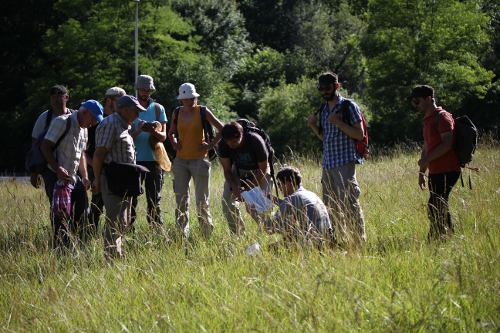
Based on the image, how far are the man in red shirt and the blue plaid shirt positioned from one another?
0.61 m

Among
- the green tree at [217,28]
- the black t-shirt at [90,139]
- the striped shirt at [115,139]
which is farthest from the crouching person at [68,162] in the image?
the green tree at [217,28]

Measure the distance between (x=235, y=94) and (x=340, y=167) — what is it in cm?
2843

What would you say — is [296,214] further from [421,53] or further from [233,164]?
[421,53]

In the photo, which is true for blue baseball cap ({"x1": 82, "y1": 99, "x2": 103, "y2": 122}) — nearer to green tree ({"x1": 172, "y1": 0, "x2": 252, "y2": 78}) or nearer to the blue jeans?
the blue jeans

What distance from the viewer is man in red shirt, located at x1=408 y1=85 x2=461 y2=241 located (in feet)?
13.7

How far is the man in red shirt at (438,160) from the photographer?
13.7 ft

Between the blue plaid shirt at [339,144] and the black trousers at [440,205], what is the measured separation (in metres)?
0.74

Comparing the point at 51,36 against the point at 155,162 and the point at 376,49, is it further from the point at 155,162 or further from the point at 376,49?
the point at 155,162

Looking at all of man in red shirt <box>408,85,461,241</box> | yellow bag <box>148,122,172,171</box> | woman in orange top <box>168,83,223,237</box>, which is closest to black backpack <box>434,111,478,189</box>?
man in red shirt <box>408,85,461,241</box>

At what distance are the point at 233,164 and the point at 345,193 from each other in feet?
4.83

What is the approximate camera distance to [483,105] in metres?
26.7

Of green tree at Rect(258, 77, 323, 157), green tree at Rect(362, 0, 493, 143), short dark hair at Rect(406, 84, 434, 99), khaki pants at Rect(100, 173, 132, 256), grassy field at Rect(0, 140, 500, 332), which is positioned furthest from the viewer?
green tree at Rect(258, 77, 323, 157)

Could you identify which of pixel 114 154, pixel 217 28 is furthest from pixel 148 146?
pixel 217 28

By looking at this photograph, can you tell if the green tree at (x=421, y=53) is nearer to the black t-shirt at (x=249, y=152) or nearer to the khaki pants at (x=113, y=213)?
the black t-shirt at (x=249, y=152)
